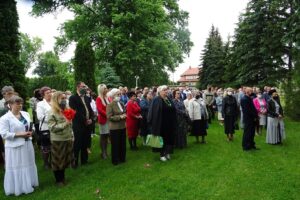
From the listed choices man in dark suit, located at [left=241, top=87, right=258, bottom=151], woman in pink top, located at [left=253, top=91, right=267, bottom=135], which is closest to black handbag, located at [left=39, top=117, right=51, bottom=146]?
man in dark suit, located at [left=241, top=87, right=258, bottom=151]

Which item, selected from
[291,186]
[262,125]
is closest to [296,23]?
[262,125]

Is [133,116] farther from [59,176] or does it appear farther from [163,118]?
[59,176]

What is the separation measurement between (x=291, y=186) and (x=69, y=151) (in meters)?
4.75

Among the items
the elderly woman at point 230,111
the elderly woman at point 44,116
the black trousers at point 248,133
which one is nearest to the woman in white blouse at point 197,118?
the elderly woman at point 230,111

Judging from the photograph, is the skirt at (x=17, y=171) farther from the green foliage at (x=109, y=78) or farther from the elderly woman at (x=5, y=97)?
the green foliage at (x=109, y=78)

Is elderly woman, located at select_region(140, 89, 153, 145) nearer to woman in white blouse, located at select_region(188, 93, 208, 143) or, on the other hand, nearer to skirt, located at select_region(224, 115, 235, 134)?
woman in white blouse, located at select_region(188, 93, 208, 143)

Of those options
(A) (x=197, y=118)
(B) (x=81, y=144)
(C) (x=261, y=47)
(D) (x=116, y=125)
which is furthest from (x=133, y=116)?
(C) (x=261, y=47)

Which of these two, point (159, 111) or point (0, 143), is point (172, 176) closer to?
point (159, 111)

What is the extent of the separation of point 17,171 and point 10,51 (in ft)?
20.9

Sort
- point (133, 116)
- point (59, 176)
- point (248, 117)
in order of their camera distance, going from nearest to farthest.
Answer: point (59, 176) → point (248, 117) → point (133, 116)

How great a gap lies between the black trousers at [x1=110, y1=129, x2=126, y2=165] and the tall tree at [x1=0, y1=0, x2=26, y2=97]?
428cm

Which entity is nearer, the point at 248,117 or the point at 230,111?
the point at 248,117

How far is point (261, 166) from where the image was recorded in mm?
9102

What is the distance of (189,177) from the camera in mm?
8203
